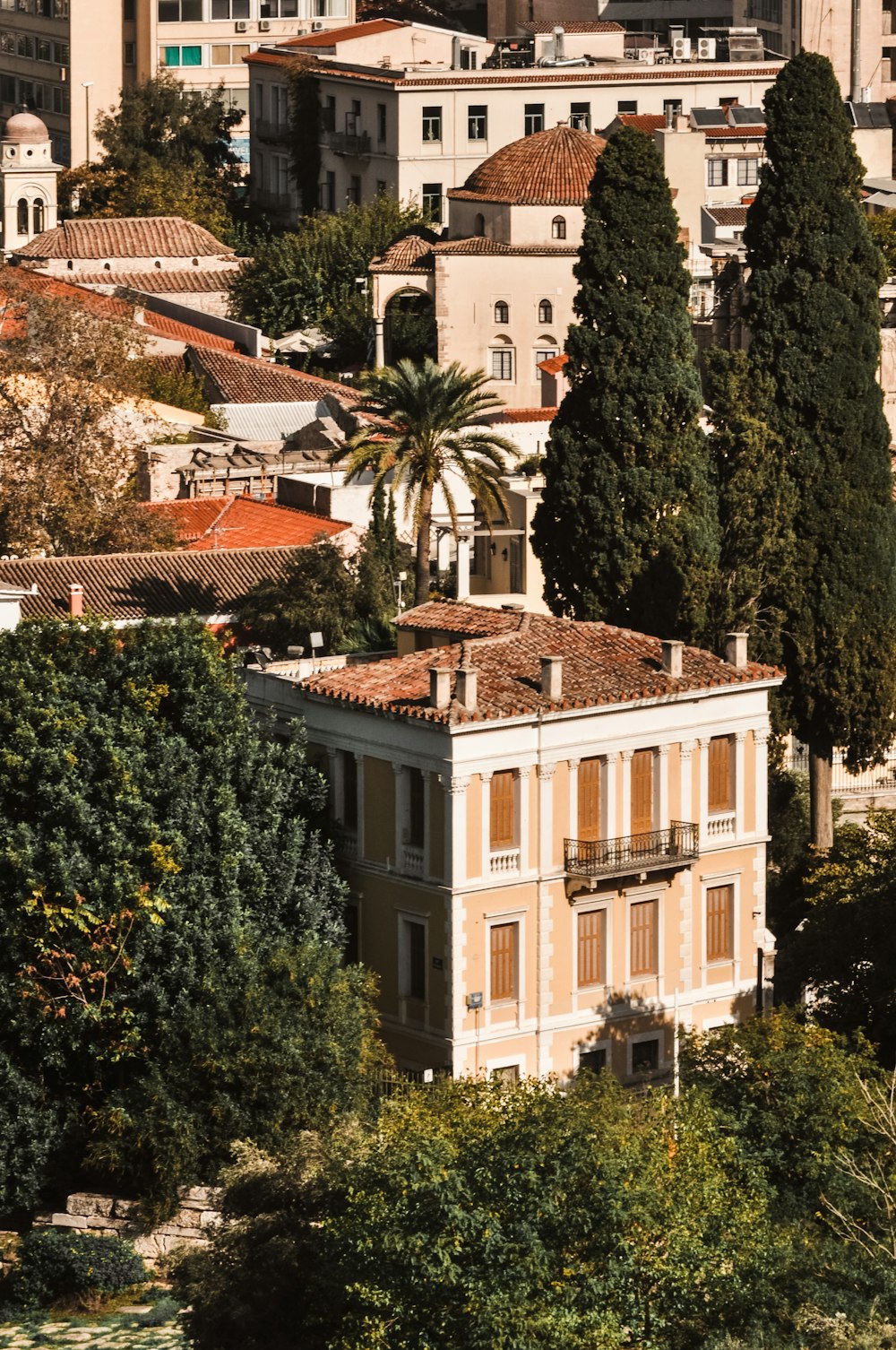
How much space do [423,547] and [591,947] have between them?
1180 centimetres

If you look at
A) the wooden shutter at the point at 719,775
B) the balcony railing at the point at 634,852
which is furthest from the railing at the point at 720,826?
the balcony railing at the point at 634,852

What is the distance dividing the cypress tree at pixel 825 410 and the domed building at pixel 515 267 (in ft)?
106

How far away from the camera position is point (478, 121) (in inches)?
4444

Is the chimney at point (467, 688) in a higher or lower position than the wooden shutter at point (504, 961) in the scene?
higher

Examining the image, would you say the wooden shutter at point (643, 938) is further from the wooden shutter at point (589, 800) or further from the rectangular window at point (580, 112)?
the rectangular window at point (580, 112)

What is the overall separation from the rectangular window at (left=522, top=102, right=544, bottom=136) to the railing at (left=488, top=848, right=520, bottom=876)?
68076 mm

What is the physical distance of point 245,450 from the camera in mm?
80188

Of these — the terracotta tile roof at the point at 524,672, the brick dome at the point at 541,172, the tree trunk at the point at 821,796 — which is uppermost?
the brick dome at the point at 541,172

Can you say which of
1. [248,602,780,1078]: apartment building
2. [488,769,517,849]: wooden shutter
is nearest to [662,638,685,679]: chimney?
[248,602,780,1078]: apartment building

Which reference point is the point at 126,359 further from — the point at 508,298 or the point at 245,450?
the point at 508,298

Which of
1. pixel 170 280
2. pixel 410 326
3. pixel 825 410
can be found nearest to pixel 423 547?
pixel 825 410

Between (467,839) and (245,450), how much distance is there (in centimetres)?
3433

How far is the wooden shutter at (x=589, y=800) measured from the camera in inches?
1896

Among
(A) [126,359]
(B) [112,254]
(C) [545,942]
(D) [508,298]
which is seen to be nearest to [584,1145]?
(C) [545,942]
